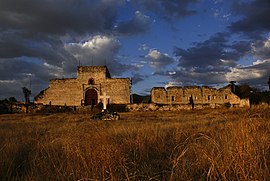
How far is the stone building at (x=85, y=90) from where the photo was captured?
39.9 meters

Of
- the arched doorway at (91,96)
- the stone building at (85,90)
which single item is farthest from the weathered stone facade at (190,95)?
the arched doorway at (91,96)

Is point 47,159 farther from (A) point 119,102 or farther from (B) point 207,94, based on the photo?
(B) point 207,94

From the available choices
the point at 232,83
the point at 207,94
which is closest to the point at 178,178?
the point at 207,94

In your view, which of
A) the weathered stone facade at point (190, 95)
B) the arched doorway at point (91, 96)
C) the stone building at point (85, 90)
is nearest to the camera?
the stone building at point (85, 90)

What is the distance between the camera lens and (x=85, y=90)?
40.2 metres

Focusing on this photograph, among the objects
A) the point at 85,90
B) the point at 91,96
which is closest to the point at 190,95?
the point at 91,96

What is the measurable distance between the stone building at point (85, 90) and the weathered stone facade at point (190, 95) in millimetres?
5122

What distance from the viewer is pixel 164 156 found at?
13.7ft

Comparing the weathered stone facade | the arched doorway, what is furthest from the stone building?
the weathered stone facade

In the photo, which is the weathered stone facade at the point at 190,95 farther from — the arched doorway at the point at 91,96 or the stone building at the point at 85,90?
the arched doorway at the point at 91,96

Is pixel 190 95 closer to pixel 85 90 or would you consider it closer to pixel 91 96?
pixel 91 96

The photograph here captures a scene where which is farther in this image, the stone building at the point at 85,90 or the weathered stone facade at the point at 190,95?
the weathered stone facade at the point at 190,95

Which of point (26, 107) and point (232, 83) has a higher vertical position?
point (232, 83)

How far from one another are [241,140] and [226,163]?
627 millimetres
